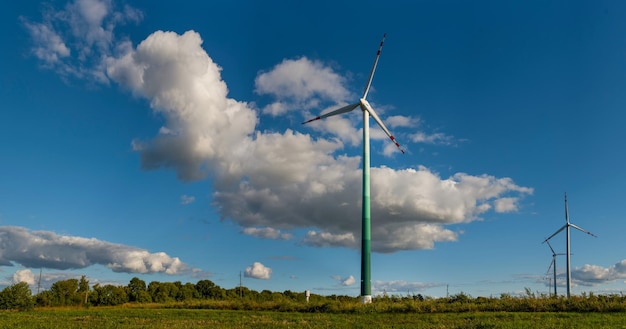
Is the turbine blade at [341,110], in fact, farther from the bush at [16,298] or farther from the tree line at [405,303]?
the bush at [16,298]

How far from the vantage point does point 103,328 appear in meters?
28.0

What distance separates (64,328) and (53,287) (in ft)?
405

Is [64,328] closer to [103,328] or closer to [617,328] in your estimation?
[103,328]

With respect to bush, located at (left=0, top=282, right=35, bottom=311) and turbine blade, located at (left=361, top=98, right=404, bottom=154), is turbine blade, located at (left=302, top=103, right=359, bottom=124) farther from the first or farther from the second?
bush, located at (left=0, top=282, right=35, bottom=311)

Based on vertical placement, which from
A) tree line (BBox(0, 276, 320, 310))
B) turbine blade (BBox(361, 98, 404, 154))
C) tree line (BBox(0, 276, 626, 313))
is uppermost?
turbine blade (BBox(361, 98, 404, 154))

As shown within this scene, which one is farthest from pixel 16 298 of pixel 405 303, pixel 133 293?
pixel 405 303

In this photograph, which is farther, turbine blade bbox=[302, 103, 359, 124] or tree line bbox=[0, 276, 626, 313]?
turbine blade bbox=[302, 103, 359, 124]

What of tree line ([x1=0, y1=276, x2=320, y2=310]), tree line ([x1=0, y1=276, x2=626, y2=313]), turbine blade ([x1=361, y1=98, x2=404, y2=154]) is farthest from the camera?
tree line ([x1=0, y1=276, x2=320, y2=310])

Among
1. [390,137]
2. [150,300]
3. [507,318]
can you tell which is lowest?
[150,300]

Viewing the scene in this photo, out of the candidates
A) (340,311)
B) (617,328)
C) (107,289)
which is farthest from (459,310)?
(107,289)

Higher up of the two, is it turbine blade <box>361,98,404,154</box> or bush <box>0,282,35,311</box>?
turbine blade <box>361,98,404,154</box>

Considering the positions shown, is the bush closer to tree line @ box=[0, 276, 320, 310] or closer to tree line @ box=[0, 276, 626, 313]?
tree line @ box=[0, 276, 626, 313]

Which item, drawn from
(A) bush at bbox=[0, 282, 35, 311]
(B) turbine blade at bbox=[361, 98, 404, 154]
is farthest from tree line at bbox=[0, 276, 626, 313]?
(B) turbine blade at bbox=[361, 98, 404, 154]

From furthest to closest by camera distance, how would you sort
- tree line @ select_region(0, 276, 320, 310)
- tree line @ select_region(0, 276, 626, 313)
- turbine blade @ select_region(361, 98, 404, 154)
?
tree line @ select_region(0, 276, 320, 310), turbine blade @ select_region(361, 98, 404, 154), tree line @ select_region(0, 276, 626, 313)
